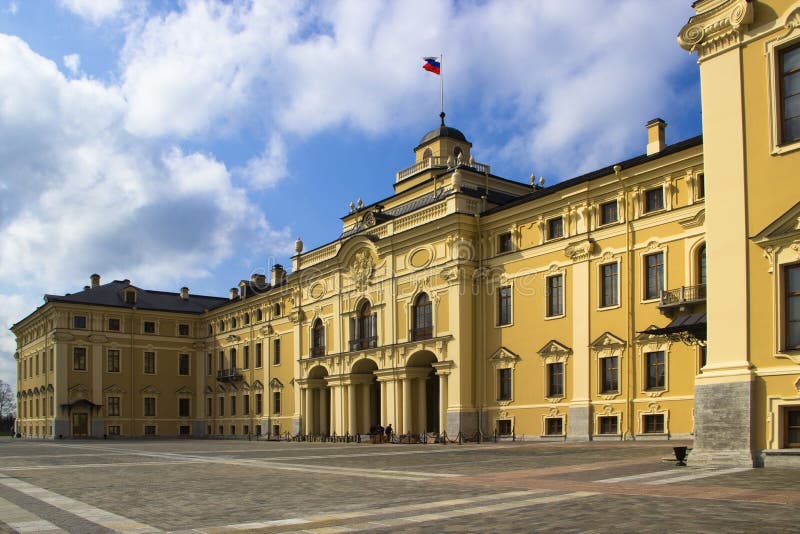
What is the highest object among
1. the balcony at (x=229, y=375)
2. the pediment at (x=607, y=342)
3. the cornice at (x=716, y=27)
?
the cornice at (x=716, y=27)

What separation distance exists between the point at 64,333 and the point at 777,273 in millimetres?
62036

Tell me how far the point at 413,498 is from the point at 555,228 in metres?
25.8

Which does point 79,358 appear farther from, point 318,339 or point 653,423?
point 653,423

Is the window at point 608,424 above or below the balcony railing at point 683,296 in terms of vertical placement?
below

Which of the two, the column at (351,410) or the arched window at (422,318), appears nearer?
the arched window at (422,318)

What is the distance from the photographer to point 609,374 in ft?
113

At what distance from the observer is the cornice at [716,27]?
62.8 feet

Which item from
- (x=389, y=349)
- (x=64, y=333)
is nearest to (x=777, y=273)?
(x=389, y=349)

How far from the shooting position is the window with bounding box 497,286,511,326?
132ft

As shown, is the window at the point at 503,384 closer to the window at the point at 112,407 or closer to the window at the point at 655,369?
the window at the point at 655,369

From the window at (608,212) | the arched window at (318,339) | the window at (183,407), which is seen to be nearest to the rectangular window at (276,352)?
the arched window at (318,339)

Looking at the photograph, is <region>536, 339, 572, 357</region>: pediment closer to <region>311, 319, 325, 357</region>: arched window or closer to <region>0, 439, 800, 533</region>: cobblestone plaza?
<region>0, 439, 800, 533</region>: cobblestone plaza

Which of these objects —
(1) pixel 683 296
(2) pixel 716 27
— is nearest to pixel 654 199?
(1) pixel 683 296

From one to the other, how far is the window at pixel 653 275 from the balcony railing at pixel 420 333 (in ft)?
44.5
